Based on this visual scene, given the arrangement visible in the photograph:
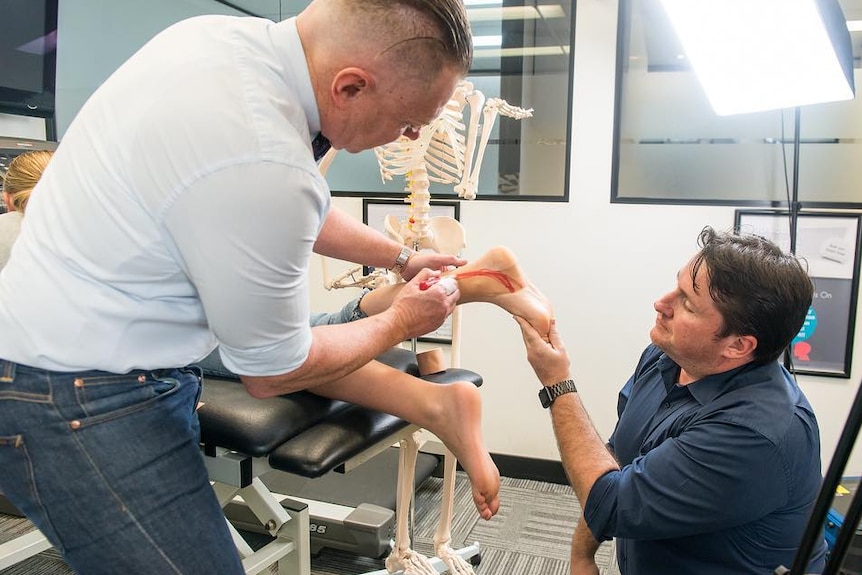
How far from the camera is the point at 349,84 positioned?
0.90 m

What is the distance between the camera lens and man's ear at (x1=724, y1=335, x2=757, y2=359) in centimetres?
126

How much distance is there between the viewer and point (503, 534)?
101 inches

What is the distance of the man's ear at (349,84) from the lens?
2.90 ft

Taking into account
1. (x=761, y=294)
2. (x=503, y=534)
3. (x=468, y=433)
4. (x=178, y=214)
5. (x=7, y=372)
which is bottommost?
(x=503, y=534)

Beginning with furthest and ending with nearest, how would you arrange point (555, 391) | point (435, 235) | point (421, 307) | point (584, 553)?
point (435, 235)
point (584, 553)
point (555, 391)
point (421, 307)

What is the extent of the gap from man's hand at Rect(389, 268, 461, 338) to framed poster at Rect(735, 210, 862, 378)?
1.67 m

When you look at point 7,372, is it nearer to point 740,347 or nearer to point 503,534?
point 740,347

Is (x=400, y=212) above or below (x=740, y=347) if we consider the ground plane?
above

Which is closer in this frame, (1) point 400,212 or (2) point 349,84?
(2) point 349,84

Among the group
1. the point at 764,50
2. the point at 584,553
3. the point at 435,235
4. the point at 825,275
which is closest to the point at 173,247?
the point at 584,553

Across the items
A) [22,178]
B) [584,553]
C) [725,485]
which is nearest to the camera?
[725,485]

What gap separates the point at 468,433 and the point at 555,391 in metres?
0.22

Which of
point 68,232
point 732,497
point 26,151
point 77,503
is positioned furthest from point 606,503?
point 26,151

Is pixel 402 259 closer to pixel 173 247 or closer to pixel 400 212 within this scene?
pixel 173 247
